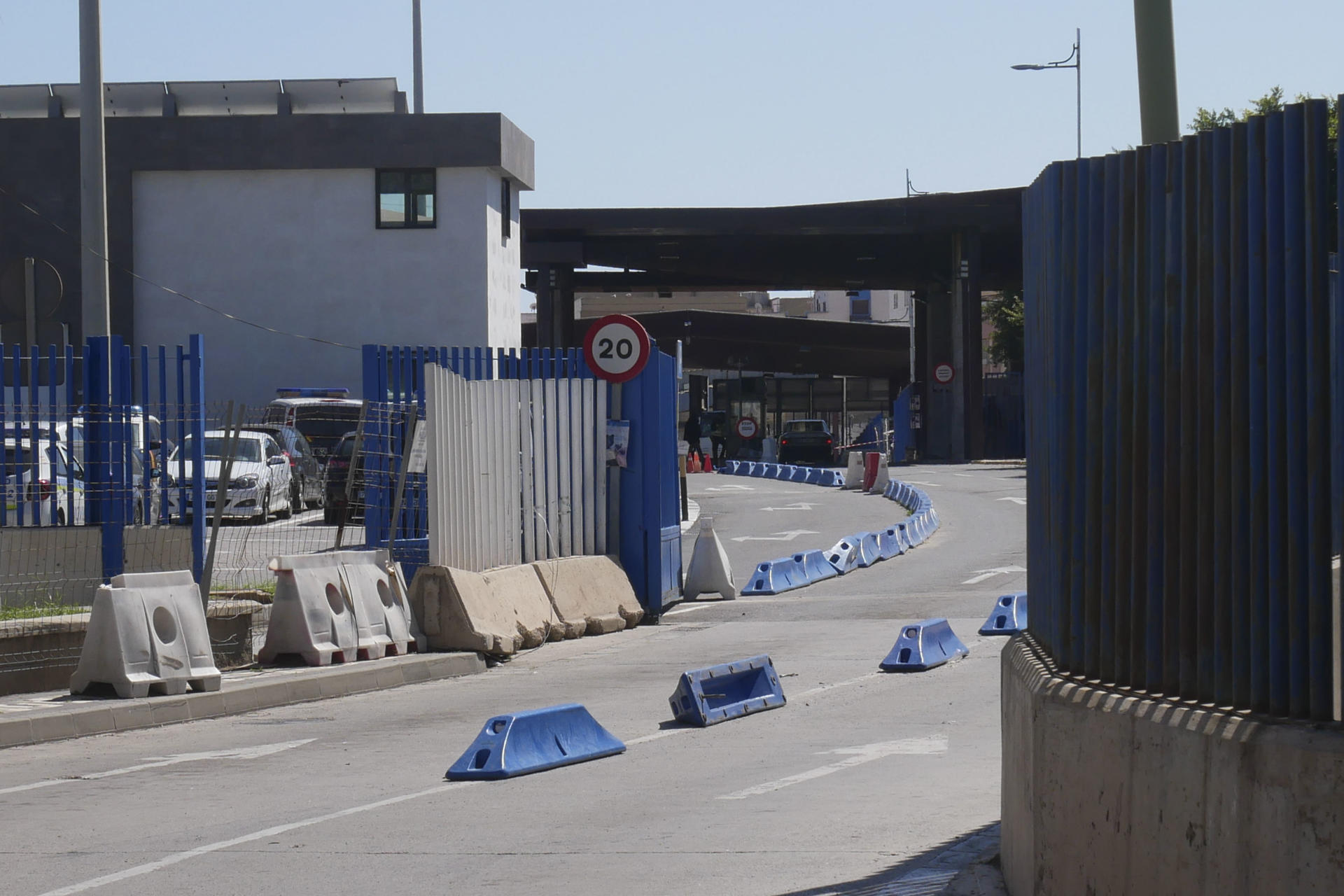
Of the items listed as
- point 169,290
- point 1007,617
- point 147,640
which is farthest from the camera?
point 169,290

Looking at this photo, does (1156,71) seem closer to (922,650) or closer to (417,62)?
(922,650)

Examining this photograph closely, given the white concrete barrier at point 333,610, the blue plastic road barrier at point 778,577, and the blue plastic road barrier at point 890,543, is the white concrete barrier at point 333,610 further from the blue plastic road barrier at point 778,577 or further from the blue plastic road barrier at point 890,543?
the blue plastic road barrier at point 890,543

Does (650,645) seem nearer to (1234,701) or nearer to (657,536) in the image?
(657,536)

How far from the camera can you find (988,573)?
19.9 metres

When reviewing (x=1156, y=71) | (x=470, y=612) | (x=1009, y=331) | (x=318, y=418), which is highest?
(x=1009, y=331)

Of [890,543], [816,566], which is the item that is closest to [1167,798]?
[816,566]

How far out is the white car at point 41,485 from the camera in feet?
39.8

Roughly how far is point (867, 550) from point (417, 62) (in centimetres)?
2597

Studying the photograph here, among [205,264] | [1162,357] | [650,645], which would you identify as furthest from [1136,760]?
[205,264]

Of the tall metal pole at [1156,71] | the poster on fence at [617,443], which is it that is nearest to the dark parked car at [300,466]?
the poster on fence at [617,443]

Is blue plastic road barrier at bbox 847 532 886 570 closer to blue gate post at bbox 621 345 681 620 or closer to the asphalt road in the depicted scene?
blue gate post at bbox 621 345 681 620

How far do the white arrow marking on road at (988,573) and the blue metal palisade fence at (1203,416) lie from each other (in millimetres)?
14009

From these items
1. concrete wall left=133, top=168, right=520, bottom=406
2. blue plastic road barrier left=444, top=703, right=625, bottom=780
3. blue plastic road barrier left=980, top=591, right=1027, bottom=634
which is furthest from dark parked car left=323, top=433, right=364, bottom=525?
concrete wall left=133, top=168, right=520, bottom=406

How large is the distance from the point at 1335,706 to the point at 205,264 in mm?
41099
